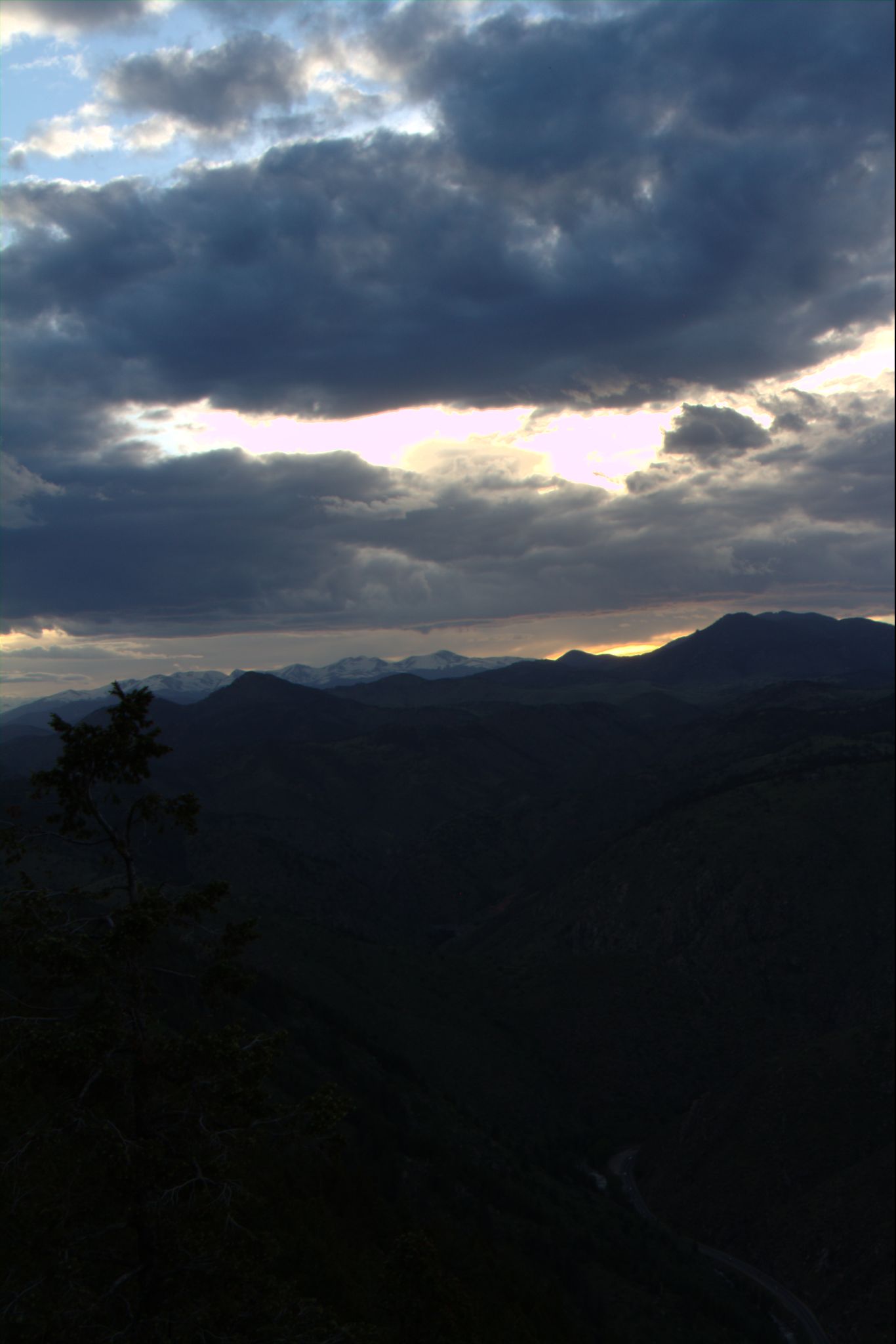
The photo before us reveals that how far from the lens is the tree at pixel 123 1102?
461 inches

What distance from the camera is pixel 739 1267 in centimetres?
5984

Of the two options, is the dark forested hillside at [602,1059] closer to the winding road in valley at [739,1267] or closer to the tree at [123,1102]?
the winding road in valley at [739,1267]

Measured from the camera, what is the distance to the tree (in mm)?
11719

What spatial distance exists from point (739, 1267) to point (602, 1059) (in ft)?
93.3

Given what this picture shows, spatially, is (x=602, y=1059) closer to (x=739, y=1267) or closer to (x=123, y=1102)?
(x=739, y=1267)

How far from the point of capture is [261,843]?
14788 cm

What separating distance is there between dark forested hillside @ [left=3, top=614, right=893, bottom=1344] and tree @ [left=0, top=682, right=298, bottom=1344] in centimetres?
161

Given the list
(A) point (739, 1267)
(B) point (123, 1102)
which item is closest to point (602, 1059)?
(A) point (739, 1267)

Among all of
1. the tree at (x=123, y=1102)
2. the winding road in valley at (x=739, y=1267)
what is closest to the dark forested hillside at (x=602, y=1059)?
the winding road in valley at (x=739, y=1267)

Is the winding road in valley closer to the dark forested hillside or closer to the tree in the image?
the dark forested hillside

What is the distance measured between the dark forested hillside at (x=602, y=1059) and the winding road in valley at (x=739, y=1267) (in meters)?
1.04

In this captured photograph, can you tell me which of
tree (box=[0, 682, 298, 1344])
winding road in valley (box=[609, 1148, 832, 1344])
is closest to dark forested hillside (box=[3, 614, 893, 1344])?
winding road in valley (box=[609, 1148, 832, 1344])

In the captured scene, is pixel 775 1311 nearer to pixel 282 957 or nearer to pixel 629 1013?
pixel 629 1013

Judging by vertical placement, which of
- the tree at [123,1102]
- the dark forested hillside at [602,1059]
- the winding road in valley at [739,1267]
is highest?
the tree at [123,1102]
